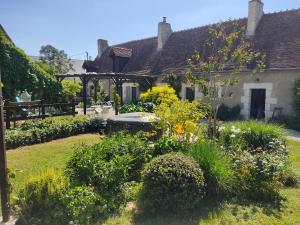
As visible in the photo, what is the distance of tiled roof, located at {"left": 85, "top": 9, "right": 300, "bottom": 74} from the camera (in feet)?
45.0

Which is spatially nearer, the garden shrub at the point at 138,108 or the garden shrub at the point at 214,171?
the garden shrub at the point at 214,171

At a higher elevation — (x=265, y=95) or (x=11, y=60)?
(x=11, y=60)

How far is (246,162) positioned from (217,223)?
1.39 meters

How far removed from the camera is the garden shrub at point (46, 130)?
311 inches

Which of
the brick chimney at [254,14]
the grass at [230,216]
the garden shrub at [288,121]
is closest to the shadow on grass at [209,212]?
the grass at [230,216]

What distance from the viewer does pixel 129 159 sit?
467 cm

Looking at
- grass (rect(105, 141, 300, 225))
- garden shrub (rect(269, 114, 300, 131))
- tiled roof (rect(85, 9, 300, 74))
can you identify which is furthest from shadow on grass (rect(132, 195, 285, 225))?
tiled roof (rect(85, 9, 300, 74))

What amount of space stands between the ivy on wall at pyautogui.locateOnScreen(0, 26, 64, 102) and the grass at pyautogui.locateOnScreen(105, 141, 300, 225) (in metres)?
11.0

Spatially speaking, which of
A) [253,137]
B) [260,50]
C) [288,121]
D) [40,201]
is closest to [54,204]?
[40,201]

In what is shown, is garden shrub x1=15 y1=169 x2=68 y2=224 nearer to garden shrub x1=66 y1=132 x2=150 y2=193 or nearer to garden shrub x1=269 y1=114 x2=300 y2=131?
garden shrub x1=66 y1=132 x2=150 y2=193

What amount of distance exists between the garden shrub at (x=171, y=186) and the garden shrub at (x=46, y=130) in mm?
5452

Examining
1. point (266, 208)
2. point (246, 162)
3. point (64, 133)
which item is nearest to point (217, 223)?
point (266, 208)

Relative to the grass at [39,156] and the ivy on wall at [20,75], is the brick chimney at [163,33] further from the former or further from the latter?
the grass at [39,156]

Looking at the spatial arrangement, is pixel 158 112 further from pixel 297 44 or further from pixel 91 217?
pixel 297 44
